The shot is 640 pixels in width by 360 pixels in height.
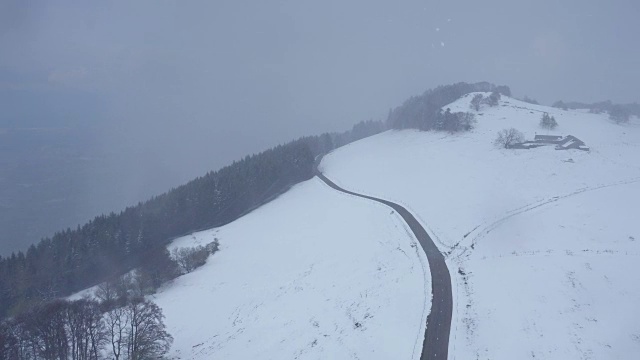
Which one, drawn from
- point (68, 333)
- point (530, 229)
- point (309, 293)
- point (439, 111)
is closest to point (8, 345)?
point (68, 333)

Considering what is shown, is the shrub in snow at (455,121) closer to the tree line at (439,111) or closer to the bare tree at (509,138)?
the tree line at (439,111)

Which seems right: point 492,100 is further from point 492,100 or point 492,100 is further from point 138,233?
point 138,233

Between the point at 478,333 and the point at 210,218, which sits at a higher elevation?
the point at 210,218

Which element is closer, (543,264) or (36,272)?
(543,264)

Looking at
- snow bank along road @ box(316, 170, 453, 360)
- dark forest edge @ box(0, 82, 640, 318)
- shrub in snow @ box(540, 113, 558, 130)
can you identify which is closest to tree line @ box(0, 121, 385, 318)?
dark forest edge @ box(0, 82, 640, 318)

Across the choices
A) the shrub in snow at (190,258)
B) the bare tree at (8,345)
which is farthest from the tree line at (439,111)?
the bare tree at (8,345)

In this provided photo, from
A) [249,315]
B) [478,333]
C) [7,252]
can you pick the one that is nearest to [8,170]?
[7,252]

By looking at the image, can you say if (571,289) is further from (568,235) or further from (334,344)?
(334,344)
